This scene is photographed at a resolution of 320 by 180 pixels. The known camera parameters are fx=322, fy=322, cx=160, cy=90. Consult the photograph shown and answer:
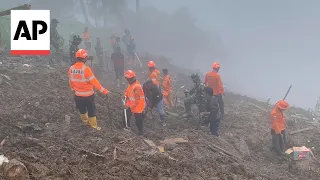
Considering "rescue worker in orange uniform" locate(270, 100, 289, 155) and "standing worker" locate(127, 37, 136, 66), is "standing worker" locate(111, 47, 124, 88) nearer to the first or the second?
"standing worker" locate(127, 37, 136, 66)

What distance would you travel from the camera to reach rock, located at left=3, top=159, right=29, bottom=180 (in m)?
4.81

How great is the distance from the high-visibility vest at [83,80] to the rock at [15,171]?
3.03 m

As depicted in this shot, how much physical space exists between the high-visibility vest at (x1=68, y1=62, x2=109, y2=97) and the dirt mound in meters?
0.93

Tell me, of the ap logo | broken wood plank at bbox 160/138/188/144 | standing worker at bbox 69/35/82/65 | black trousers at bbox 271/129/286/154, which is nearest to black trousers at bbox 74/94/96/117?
broken wood plank at bbox 160/138/188/144

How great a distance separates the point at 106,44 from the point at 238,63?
92.4ft

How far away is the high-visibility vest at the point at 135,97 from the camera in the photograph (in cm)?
829

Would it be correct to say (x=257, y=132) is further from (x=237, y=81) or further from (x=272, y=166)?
(x=237, y=81)

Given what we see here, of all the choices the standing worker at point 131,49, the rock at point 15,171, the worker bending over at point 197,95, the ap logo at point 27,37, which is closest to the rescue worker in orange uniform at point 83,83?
the rock at point 15,171

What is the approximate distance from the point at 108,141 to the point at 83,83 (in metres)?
1.63

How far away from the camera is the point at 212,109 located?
956 centimetres

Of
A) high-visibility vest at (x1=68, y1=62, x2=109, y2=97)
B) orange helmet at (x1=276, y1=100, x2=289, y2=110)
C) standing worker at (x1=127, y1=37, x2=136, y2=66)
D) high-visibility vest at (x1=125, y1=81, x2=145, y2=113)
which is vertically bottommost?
orange helmet at (x1=276, y1=100, x2=289, y2=110)

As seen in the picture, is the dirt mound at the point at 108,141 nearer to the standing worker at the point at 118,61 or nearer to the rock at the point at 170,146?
the rock at the point at 170,146

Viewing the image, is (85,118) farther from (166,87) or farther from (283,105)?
(283,105)

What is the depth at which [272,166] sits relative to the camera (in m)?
8.80
